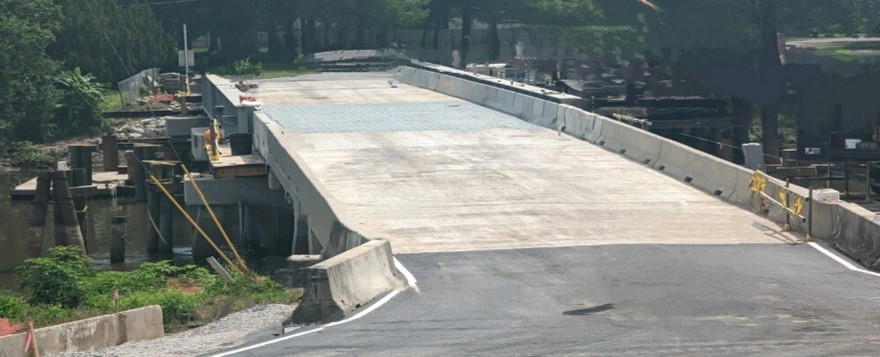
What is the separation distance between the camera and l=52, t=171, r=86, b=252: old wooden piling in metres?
41.0

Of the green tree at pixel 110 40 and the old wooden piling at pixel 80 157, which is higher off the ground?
the green tree at pixel 110 40

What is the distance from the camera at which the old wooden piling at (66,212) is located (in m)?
41.0

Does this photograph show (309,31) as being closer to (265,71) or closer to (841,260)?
(265,71)

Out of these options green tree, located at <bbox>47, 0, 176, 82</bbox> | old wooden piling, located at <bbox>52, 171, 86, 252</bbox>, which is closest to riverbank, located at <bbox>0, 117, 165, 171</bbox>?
green tree, located at <bbox>47, 0, 176, 82</bbox>

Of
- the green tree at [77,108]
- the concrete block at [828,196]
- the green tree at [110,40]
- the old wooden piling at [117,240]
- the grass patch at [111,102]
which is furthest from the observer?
the green tree at [110,40]

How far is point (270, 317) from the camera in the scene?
67.9 feet

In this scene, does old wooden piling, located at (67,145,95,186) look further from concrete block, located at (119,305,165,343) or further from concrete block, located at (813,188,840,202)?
concrete block, located at (813,188,840,202)

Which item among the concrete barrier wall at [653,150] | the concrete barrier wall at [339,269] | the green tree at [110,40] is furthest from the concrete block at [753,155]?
the green tree at [110,40]

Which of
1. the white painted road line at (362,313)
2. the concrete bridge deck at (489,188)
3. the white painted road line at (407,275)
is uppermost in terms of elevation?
the concrete bridge deck at (489,188)

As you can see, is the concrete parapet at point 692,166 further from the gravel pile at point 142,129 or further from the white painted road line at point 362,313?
the gravel pile at point 142,129

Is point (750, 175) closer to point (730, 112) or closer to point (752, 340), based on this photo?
point (752, 340)

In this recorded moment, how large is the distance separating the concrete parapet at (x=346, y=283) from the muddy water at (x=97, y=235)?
1799 cm

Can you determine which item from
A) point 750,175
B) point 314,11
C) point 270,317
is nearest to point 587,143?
point 750,175

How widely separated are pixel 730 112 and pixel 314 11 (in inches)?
1916
